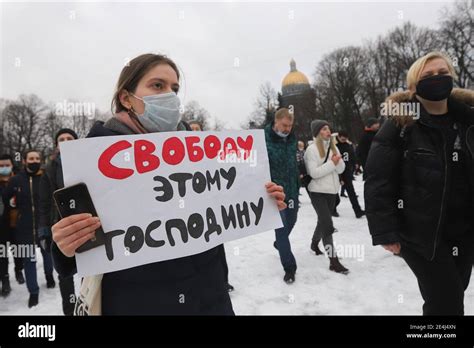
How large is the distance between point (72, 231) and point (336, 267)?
3.86 m

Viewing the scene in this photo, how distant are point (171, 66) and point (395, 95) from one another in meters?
1.62


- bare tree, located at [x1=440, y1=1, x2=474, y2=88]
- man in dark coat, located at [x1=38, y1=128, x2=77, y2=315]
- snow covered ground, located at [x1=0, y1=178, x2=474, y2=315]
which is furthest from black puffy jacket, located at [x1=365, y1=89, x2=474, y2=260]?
bare tree, located at [x1=440, y1=1, x2=474, y2=88]

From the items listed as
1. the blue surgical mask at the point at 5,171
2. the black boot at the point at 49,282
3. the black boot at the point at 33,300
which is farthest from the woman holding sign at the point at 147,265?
the blue surgical mask at the point at 5,171

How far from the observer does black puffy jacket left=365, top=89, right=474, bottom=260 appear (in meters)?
2.03

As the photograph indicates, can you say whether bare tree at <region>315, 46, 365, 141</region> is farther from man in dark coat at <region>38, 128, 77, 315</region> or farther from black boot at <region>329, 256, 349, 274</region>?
man in dark coat at <region>38, 128, 77, 315</region>

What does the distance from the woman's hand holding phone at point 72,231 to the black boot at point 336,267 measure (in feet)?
12.4

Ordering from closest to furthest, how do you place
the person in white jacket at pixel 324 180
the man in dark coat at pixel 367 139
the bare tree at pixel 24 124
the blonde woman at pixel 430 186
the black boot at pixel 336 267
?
the blonde woman at pixel 430 186
the black boot at pixel 336 267
the person in white jacket at pixel 324 180
the man in dark coat at pixel 367 139
the bare tree at pixel 24 124

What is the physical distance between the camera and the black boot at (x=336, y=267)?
433 cm

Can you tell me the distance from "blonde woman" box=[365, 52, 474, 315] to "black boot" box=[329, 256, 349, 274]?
223 centimetres

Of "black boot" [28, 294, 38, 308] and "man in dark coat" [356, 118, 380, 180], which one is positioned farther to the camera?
"man in dark coat" [356, 118, 380, 180]

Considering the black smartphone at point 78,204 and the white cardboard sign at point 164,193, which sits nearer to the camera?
the black smartphone at point 78,204

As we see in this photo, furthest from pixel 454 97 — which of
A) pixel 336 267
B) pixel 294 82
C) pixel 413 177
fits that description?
pixel 294 82

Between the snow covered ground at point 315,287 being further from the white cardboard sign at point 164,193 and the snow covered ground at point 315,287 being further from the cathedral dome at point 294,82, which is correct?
the cathedral dome at point 294,82

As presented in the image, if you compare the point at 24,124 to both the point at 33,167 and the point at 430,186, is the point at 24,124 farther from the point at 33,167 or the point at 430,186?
the point at 430,186
